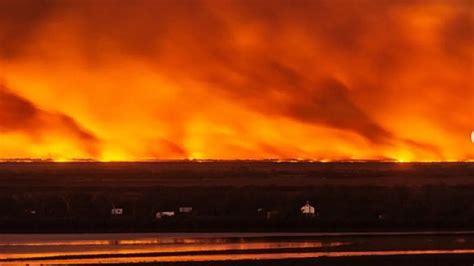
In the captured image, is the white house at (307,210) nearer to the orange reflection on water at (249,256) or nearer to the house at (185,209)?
the house at (185,209)

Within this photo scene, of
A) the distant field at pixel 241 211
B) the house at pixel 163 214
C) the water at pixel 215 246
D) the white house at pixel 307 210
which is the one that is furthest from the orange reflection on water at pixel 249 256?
the house at pixel 163 214

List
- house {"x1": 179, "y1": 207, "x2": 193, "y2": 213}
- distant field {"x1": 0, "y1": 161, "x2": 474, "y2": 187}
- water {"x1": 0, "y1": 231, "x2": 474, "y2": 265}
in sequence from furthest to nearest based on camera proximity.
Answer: distant field {"x1": 0, "y1": 161, "x2": 474, "y2": 187}, house {"x1": 179, "y1": 207, "x2": 193, "y2": 213}, water {"x1": 0, "y1": 231, "x2": 474, "y2": 265}

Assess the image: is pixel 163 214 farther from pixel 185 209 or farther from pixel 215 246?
pixel 215 246

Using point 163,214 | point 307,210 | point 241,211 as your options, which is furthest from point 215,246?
point 241,211

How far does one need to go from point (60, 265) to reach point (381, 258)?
31.5ft

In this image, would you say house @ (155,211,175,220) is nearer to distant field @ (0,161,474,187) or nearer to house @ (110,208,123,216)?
house @ (110,208,123,216)

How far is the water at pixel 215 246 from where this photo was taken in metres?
30.1

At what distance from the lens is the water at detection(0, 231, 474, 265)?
3009 centimetres

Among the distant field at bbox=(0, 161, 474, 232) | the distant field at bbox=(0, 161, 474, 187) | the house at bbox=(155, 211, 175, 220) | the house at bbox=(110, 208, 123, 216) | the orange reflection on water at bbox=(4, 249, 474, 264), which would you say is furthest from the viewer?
the distant field at bbox=(0, 161, 474, 187)

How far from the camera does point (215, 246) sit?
3347cm

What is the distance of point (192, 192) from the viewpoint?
62.9m

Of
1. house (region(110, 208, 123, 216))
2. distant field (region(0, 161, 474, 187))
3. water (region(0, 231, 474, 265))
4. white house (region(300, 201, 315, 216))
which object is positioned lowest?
water (region(0, 231, 474, 265))

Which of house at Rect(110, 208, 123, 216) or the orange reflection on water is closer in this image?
the orange reflection on water

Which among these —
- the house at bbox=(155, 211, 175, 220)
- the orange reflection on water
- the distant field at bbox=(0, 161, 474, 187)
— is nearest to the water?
the orange reflection on water
